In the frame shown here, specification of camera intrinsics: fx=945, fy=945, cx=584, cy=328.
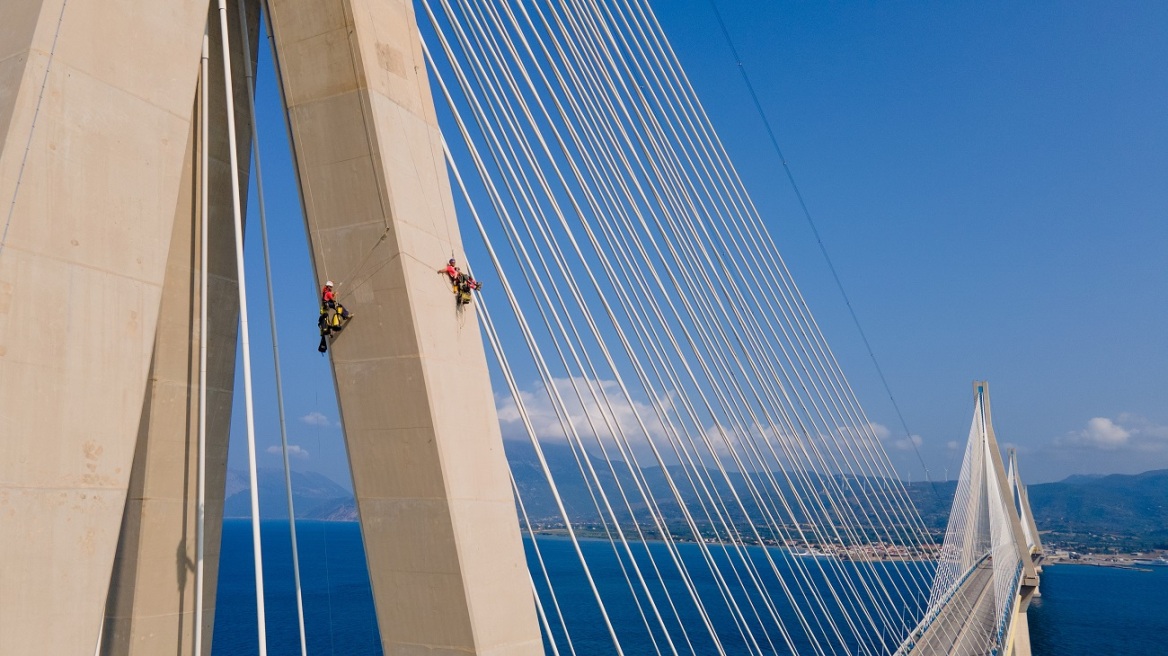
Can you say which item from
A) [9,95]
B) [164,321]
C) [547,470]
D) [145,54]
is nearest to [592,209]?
[547,470]

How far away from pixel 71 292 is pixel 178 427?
269 centimetres

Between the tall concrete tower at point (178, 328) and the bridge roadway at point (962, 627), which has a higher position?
the tall concrete tower at point (178, 328)

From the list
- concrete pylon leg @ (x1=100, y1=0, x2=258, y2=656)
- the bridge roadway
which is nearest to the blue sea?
the bridge roadway

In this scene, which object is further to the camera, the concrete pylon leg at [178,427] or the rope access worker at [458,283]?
the concrete pylon leg at [178,427]

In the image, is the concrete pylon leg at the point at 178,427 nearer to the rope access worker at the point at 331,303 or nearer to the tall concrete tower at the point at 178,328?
the tall concrete tower at the point at 178,328

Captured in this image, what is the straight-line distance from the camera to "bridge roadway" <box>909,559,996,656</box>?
2303cm

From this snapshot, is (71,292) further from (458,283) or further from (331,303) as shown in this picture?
(458,283)

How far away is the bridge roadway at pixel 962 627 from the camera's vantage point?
23.0m

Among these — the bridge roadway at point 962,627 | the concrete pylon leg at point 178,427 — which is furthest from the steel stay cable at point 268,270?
the bridge roadway at point 962,627

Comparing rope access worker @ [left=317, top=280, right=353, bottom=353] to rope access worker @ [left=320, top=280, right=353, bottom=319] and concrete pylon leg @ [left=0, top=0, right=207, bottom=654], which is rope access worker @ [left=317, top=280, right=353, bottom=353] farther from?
concrete pylon leg @ [left=0, top=0, right=207, bottom=654]


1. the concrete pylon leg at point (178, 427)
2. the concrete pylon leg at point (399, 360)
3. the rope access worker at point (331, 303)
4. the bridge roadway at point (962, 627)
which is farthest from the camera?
the bridge roadway at point (962, 627)

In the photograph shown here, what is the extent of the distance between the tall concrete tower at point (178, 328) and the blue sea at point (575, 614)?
20.5 metres

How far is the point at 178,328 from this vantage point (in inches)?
265

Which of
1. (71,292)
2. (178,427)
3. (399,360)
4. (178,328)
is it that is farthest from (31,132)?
(178,427)
